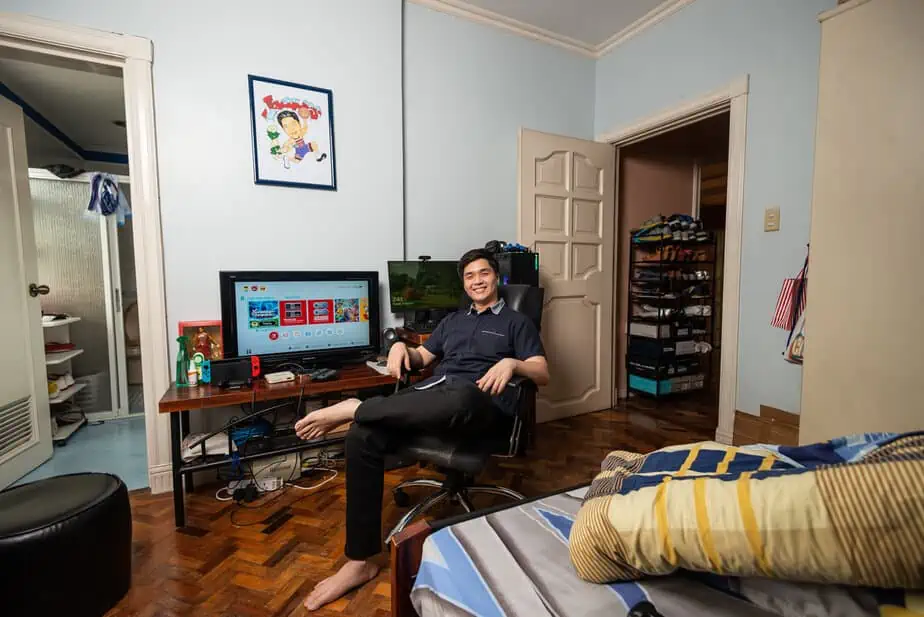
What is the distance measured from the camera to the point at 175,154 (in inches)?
83.7

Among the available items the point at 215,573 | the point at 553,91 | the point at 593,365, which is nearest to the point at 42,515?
the point at 215,573

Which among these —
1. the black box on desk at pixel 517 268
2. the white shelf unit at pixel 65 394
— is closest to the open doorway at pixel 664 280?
the black box on desk at pixel 517 268

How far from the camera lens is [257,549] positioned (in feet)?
5.49

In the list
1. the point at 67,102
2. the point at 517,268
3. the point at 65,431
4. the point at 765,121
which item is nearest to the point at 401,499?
the point at 517,268

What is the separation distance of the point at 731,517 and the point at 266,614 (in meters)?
1.42

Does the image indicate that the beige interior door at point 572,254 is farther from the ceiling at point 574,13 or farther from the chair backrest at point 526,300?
the chair backrest at point 526,300

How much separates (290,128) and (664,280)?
120 inches

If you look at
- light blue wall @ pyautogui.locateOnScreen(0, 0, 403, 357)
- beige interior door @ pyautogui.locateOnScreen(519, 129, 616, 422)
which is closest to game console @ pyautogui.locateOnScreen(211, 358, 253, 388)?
light blue wall @ pyautogui.locateOnScreen(0, 0, 403, 357)

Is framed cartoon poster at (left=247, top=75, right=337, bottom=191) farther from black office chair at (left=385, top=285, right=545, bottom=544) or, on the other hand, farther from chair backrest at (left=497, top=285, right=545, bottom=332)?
black office chair at (left=385, top=285, right=545, bottom=544)

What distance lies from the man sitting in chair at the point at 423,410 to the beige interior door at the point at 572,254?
127 cm

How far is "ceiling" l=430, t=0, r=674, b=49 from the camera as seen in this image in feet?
9.02

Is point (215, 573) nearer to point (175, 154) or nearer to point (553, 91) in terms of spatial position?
point (175, 154)

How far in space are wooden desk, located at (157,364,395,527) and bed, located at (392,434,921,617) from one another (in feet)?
3.99

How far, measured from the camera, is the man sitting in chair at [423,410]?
141cm
